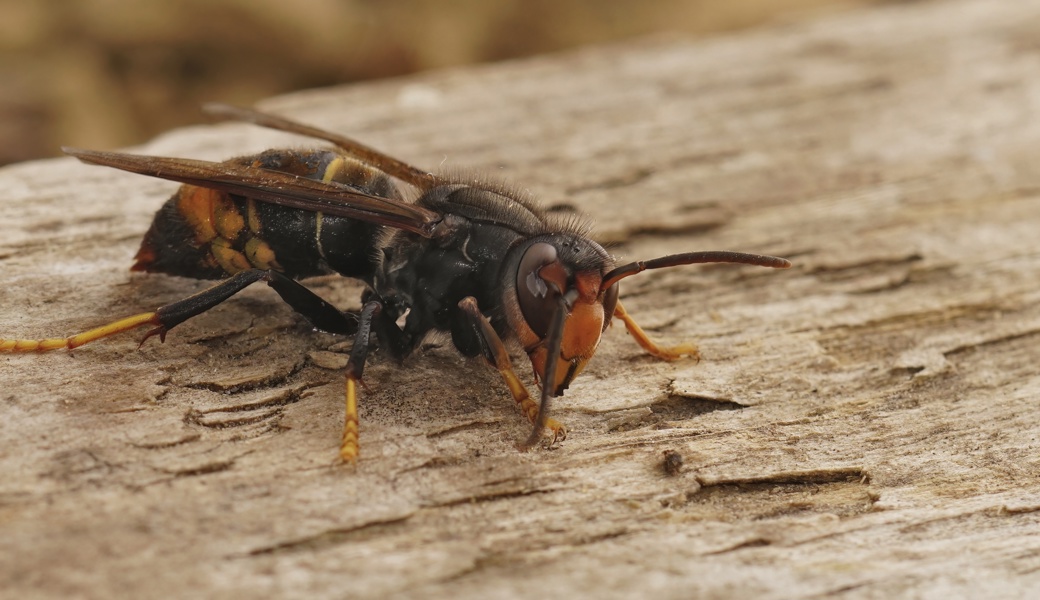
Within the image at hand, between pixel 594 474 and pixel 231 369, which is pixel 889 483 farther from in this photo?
pixel 231 369

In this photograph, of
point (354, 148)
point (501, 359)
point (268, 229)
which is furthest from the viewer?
point (354, 148)

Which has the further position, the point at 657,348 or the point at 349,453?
the point at 657,348

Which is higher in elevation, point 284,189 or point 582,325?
point 284,189

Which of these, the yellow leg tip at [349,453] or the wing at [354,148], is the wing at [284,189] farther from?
the yellow leg tip at [349,453]

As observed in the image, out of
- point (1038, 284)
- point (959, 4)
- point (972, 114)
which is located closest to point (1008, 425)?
point (1038, 284)

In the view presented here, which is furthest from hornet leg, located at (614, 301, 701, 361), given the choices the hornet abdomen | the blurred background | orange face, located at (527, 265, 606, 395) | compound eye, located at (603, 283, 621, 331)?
the blurred background

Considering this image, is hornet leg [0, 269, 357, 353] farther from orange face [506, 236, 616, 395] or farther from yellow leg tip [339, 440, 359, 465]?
orange face [506, 236, 616, 395]

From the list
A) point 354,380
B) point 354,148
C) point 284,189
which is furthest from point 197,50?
Answer: point 354,380

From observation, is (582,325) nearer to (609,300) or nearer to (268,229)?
(609,300)
